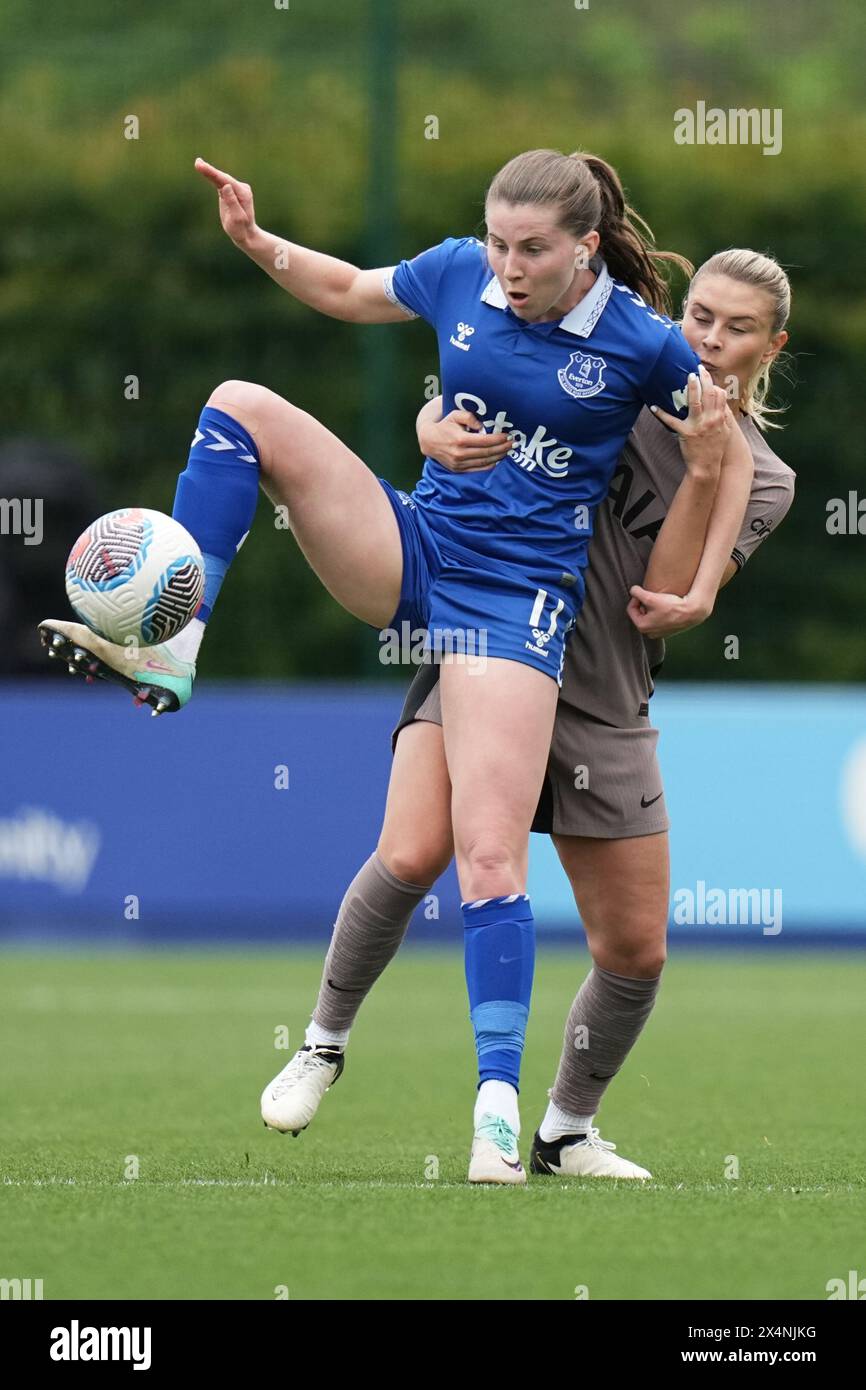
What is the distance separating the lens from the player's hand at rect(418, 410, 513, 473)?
479cm

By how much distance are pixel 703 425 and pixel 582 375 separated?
268 mm

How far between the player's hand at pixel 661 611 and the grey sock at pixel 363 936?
2.50 ft

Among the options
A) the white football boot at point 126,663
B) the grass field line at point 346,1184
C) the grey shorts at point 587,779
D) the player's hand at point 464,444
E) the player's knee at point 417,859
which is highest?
the player's hand at point 464,444

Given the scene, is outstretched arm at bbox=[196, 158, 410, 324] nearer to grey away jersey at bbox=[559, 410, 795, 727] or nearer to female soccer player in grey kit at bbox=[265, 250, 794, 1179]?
female soccer player in grey kit at bbox=[265, 250, 794, 1179]

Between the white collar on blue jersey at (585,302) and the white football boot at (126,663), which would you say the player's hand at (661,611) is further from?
the white football boot at (126,663)

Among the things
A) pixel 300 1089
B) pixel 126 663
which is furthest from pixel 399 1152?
pixel 126 663

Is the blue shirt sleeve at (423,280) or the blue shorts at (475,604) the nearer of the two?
the blue shorts at (475,604)

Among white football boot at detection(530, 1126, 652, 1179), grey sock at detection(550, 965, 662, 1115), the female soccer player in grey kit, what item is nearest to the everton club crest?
the female soccer player in grey kit

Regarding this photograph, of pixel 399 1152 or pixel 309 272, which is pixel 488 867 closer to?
pixel 399 1152

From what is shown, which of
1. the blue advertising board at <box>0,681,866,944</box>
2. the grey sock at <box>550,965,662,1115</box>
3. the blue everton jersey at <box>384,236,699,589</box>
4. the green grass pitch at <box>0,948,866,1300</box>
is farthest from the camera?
the blue advertising board at <box>0,681,866,944</box>

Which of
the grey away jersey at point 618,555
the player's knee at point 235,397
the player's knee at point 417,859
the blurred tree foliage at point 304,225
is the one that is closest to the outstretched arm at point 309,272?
the player's knee at point 235,397

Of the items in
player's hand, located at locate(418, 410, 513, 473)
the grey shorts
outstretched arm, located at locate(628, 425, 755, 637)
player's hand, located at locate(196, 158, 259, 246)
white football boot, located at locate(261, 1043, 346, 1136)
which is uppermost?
player's hand, located at locate(196, 158, 259, 246)

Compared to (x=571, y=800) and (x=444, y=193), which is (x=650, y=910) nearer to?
(x=571, y=800)

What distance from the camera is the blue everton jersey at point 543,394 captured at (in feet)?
15.7
